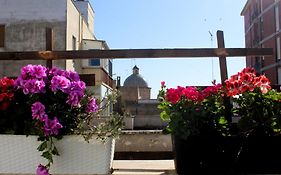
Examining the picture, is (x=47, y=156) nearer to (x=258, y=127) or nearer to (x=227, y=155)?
(x=227, y=155)

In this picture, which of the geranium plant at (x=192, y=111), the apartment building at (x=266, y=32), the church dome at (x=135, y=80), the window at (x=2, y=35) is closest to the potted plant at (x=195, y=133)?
the geranium plant at (x=192, y=111)

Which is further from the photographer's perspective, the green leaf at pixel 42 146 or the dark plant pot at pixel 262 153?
the dark plant pot at pixel 262 153

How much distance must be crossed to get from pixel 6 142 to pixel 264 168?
4.85ft

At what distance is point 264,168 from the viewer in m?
2.57

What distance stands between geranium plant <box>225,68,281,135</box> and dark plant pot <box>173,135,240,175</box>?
0.15 m

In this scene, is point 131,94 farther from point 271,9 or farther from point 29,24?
point 271,9

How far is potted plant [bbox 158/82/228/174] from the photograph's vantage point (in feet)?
8.20

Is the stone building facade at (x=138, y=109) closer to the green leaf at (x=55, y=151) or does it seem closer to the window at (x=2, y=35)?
the green leaf at (x=55, y=151)

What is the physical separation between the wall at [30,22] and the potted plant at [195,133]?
62.7 ft

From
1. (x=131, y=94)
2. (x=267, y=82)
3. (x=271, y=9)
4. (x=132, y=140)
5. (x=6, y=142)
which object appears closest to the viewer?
(x=6, y=142)

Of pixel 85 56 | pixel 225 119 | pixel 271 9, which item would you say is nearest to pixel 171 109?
pixel 225 119

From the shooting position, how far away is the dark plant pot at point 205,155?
8.21 ft

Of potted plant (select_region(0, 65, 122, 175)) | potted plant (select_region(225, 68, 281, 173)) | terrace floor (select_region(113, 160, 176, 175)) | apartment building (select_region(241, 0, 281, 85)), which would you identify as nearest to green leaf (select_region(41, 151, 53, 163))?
potted plant (select_region(0, 65, 122, 175))

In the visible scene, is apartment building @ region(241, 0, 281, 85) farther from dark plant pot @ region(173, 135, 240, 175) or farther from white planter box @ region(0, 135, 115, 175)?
white planter box @ region(0, 135, 115, 175)
